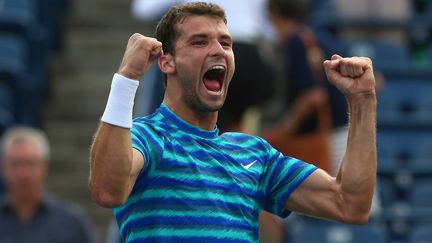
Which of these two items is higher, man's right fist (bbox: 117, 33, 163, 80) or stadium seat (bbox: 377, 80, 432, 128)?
man's right fist (bbox: 117, 33, 163, 80)

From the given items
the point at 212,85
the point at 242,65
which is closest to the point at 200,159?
the point at 212,85

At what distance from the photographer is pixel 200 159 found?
346cm

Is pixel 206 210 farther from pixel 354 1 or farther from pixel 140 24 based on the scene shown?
pixel 140 24

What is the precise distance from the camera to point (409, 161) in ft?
26.2

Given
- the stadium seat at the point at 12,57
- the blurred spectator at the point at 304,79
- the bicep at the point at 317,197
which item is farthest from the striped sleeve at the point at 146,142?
the stadium seat at the point at 12,57

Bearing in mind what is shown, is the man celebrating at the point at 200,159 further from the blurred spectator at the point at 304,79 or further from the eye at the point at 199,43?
the blurred spectator at the point at 304,79

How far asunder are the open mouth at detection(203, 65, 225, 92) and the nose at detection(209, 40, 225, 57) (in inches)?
1.5

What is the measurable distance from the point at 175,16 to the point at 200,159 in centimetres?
44

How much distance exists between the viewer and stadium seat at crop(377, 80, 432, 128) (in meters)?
8.28

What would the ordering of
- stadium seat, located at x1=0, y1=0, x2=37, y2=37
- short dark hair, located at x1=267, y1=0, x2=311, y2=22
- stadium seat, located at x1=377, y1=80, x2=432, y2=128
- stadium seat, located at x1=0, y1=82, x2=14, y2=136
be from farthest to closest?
stadium seat, located at x1=0, y1=0, x2=37, y2=37 < stadium seat, located at x1=377, y1=80, x2=432, y2=128 < stadium seat, located at x1=0, y1=82, x2=14, y2=136 < short dark hair, located at x1=267, y1=0, x2=311, y2=22

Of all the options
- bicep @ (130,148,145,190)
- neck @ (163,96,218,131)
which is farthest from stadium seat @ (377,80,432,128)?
bicep @ (130,148,145,190)

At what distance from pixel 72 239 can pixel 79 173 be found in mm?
1763

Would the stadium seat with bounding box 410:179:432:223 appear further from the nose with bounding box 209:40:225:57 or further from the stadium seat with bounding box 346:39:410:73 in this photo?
the nose with bounding box 209:40:225:57

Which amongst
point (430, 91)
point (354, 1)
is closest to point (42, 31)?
point (354, 1)
